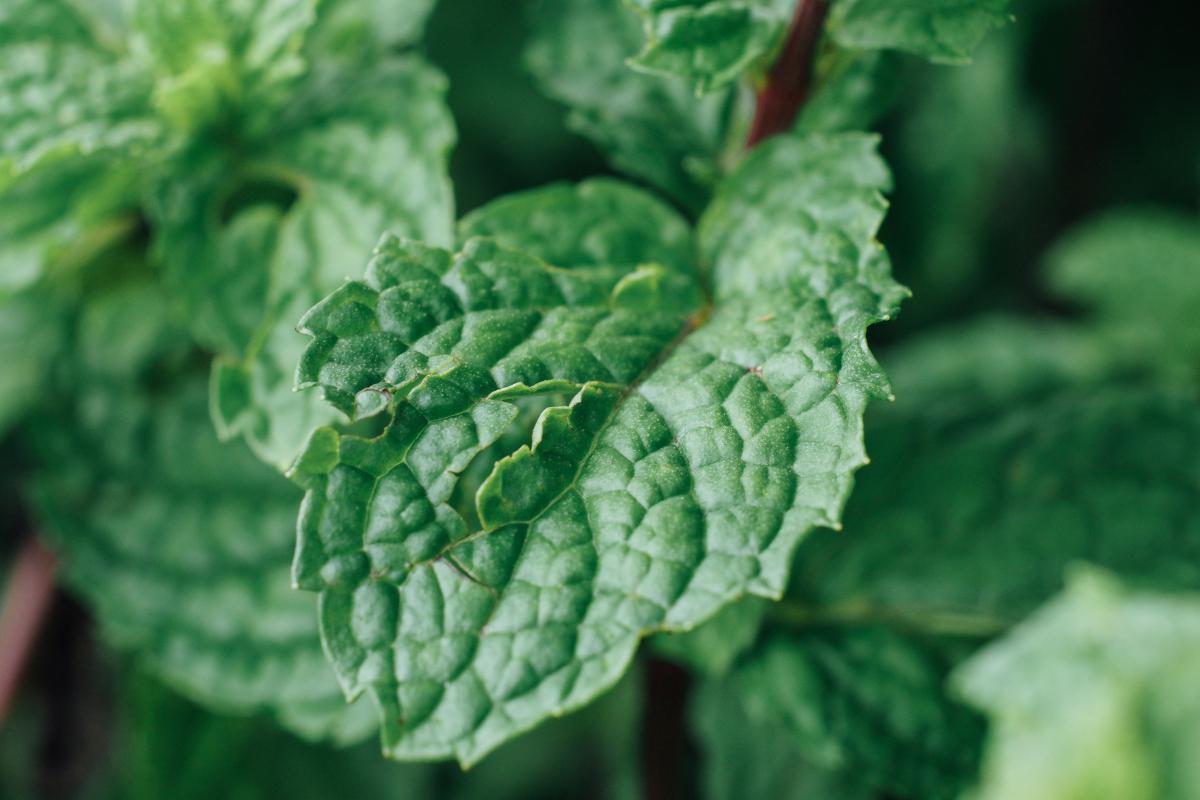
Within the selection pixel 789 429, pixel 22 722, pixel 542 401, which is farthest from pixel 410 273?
pixel 22 722

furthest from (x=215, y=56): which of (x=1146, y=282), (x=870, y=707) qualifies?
(x=1146, y=282)

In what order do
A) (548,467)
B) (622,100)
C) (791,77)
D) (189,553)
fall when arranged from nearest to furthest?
(548,467), (791,77), (622,100), (189,553)

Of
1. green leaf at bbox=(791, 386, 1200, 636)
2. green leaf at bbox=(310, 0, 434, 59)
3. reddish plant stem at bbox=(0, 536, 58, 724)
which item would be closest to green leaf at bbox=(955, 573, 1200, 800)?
green leaf at bbox=(791, 386, 1200, 636)

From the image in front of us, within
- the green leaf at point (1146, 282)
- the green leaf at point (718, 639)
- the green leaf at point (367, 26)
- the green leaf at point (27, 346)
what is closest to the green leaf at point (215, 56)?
the green leaf at point (367, 26)

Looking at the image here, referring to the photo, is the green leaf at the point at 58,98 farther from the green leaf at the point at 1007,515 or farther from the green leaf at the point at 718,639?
the green leaf at the point at 1007,515

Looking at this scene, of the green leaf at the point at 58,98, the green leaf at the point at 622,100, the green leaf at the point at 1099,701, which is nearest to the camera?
the green leaf at the point at 1099,701

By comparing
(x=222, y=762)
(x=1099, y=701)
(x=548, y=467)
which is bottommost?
(x=222, y=762)

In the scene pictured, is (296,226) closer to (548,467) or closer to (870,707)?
(548,467)

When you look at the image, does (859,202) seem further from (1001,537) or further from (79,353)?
(79,353)
